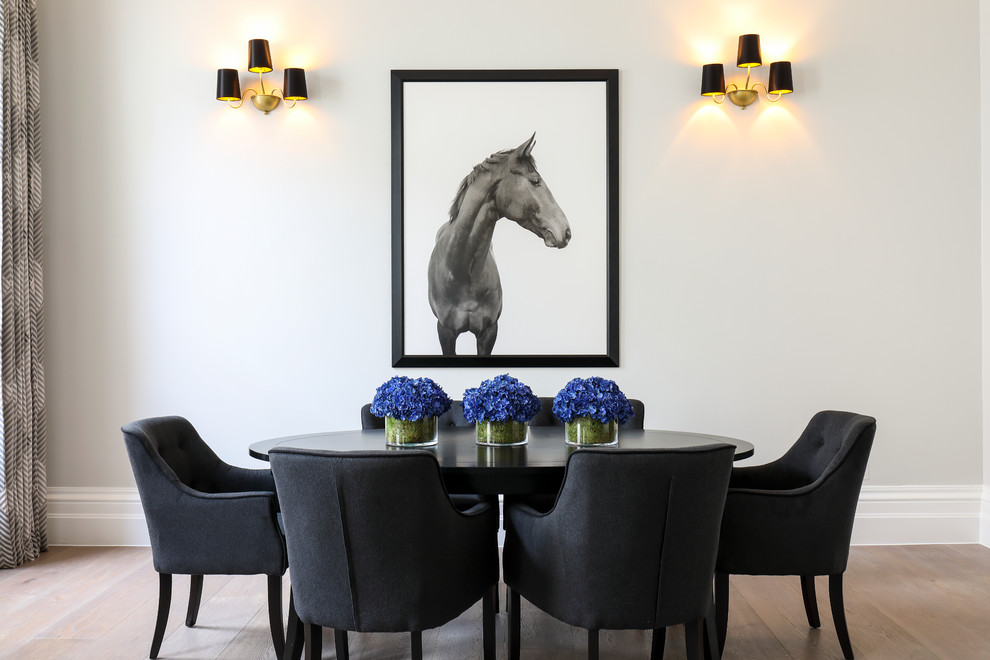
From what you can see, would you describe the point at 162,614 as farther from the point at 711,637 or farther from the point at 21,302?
the point at 21,302

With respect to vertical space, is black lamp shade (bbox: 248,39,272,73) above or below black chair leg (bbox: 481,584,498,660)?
above

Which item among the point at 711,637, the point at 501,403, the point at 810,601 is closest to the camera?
the point at 711,637

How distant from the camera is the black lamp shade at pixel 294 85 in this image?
3.91 metres

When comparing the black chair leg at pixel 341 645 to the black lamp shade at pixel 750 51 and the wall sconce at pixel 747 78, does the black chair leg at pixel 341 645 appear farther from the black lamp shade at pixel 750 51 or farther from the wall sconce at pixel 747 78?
the black lamp shade at pixel 750 51

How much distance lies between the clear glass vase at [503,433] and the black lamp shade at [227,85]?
7.55ft

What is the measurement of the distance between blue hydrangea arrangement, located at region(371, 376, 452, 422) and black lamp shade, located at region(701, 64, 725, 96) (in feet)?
7.58

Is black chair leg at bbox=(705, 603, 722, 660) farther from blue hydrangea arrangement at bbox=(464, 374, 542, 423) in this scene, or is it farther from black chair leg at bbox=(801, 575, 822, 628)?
blue hydrangea arrangement at bbox=(464, 374, 542, 423)

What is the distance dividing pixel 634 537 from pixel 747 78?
284 centimetres

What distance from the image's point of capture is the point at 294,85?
3.91 m

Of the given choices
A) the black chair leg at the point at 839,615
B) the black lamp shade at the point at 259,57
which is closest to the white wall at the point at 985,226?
the black chair leg at the point at 839,615

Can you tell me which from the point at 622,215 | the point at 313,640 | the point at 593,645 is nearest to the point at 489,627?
the point at 593,645

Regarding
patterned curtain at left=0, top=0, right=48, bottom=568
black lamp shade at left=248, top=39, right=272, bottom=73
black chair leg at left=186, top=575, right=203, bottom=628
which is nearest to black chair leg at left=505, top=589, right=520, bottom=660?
black chair leg at left=186, top=575, right=203, bottom=628

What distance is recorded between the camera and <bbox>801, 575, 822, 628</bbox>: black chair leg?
284 centimetres

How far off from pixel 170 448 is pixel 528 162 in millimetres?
2247
